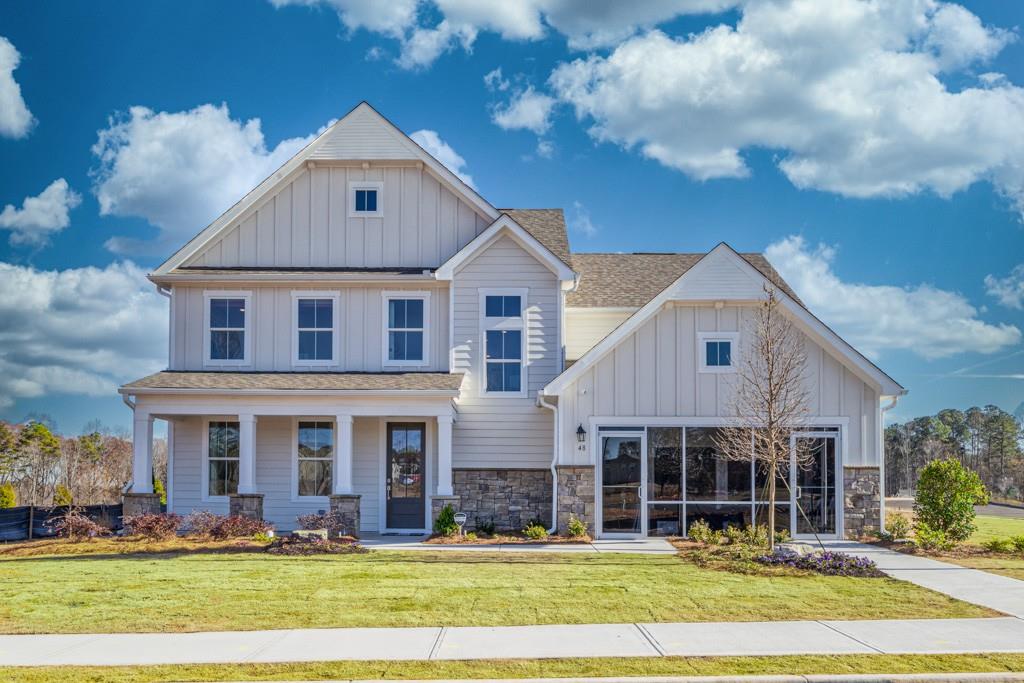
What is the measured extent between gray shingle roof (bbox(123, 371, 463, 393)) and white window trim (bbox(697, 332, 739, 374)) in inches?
210

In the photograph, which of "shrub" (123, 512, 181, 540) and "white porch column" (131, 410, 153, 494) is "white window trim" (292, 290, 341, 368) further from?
"shrub" (123, 512, 181, 540)

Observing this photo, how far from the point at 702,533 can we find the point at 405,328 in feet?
27.5

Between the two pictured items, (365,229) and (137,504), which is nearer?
(137,504)

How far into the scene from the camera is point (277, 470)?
71.4 ft

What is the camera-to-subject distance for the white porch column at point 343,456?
65.9 feet

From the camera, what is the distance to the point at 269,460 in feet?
71.4

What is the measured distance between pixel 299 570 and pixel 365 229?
1009 centimetres

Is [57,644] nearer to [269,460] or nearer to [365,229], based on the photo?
[269,460]

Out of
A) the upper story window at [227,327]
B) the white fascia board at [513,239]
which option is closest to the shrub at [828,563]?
the white fascia board at [513,239]

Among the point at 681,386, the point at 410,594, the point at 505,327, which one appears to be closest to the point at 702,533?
the point at 681,386

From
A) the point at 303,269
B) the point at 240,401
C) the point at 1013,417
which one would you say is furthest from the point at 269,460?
the point at 1013,417

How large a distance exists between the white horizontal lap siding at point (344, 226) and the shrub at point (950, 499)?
1151 centimetres

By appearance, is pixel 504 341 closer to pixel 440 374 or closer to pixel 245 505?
pixel 440 374

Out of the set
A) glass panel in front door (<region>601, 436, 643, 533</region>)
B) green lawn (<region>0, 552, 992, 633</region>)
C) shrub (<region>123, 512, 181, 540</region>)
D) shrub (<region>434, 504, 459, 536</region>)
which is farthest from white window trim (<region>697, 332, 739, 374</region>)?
shrub (<region>123, 512, 181, 540</region>)
